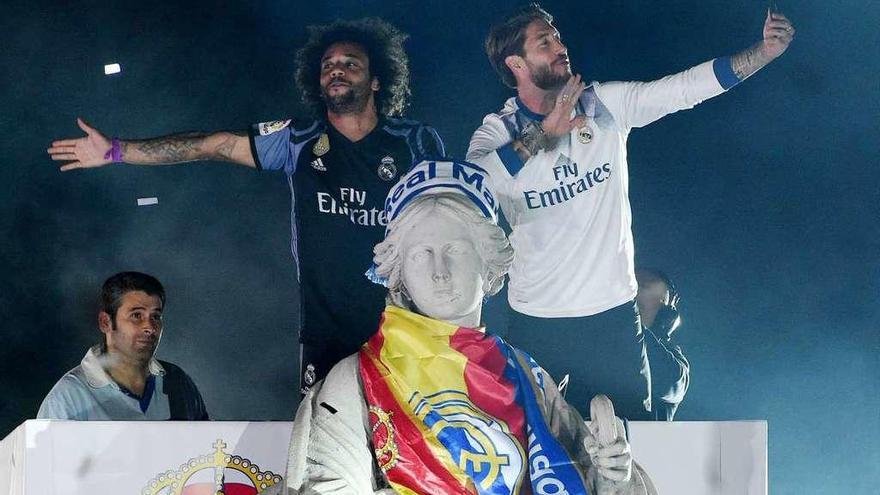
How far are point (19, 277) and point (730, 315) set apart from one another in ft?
9.05

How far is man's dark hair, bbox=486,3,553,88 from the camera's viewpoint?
4773 millimetres

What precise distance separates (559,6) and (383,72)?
769 mm

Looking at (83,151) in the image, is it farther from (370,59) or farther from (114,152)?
(370,59)

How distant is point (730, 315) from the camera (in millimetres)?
4664

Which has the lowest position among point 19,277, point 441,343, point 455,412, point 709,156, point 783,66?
point 455,412

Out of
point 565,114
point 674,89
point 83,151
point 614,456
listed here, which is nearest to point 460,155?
point 565,114

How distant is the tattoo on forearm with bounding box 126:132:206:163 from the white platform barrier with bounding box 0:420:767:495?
131cm

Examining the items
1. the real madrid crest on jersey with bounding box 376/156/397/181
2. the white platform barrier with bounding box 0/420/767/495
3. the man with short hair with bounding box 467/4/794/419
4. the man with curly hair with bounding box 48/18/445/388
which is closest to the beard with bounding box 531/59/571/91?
the man with short hair with bounding box 467/4/794/419

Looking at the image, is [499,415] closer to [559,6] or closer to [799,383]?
[799,383]

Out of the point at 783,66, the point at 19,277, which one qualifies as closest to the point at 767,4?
the point at 783,66

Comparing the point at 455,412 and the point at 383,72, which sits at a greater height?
the point at 383,72

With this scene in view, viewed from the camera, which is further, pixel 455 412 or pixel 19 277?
pixel 19 277

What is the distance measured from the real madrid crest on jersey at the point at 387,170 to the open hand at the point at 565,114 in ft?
2.04

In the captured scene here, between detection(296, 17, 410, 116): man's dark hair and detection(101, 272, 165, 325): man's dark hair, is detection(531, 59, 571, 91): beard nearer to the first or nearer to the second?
detection(296, 17, 410, 116): man's dark hair
